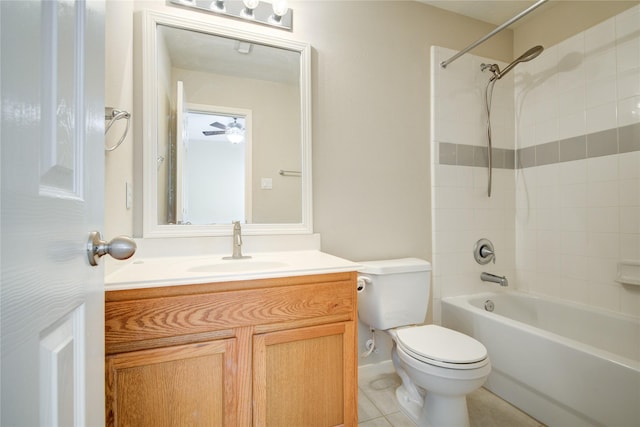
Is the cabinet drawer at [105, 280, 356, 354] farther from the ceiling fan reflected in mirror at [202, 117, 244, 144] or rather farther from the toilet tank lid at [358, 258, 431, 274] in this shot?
the ceiling fan reflected in mirror at [202, 117, 244, 144]

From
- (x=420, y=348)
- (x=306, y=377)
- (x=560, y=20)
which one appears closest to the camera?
(x=306, y=377)

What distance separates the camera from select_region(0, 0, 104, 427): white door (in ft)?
0.98

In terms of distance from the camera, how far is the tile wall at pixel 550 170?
5.55 ft

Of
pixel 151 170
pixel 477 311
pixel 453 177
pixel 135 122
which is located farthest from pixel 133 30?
pixel 477 311

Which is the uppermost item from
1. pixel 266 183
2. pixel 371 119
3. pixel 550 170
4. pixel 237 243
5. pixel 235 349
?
pixel 371 119

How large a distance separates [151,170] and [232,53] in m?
0.75

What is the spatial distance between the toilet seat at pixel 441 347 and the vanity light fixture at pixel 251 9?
5.86ft

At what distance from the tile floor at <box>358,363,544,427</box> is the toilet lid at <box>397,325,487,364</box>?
425 mm

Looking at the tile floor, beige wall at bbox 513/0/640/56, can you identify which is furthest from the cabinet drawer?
beige wall at bbox 513/0/640/56

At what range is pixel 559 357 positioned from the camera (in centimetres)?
135

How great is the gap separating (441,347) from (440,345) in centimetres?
2

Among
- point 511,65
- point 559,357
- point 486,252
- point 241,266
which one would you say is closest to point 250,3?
point 241,266

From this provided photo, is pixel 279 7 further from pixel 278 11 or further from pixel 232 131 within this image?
pixel 232 131

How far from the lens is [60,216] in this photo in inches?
16.5
